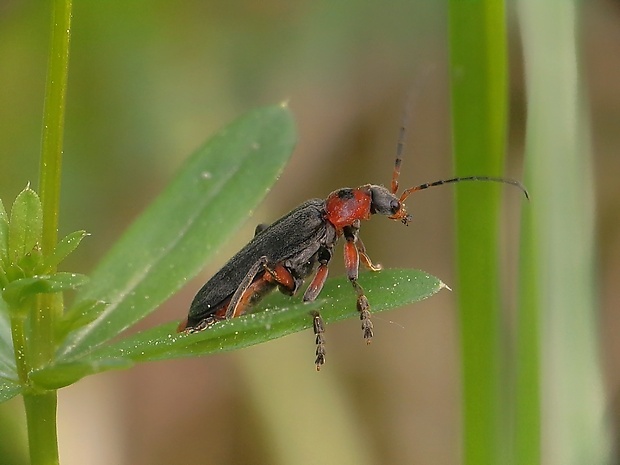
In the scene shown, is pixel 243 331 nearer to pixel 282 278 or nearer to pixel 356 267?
pixel 356 267

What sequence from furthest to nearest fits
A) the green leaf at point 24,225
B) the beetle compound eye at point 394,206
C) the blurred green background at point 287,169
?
the blurred green background at point 287,169 → the beetle compound eye at point 394,206 → the green leaf at point 24,225

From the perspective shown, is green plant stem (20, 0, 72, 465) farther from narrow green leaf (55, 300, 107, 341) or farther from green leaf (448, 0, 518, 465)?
green leaf (448, 0, 518, 465)

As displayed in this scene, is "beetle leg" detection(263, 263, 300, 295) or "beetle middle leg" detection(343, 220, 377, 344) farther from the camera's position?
"beetle leg" detection(263, 263, 300, 295)

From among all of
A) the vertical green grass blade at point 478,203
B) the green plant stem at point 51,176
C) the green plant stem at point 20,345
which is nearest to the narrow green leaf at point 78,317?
the green plant stem at point 51,176

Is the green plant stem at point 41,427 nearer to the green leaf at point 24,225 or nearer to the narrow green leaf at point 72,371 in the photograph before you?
the narrow green leaf at point 72,371

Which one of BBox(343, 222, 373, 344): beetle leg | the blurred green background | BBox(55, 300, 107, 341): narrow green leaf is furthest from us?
the blurred green background

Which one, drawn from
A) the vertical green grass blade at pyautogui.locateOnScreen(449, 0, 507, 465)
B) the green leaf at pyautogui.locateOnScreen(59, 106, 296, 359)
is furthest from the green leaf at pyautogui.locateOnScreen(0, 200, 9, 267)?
the vertical green grass blade at pyautogui.locateOnScreen(449, 0, 507, 465)

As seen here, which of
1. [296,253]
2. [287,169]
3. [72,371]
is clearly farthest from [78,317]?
[287,169]
